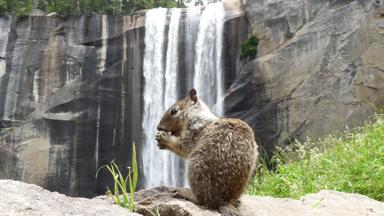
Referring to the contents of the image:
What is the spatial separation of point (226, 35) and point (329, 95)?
20.5 feet

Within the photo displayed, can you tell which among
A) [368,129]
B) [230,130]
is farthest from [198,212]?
[368,129]

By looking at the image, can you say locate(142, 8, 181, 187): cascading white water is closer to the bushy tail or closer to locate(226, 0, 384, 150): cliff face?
locate(226, 0, 384, 150): cliff face

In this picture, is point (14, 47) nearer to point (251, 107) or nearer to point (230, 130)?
point (251, 107)

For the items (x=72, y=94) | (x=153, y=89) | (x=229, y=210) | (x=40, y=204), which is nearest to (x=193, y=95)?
(x=229, y=210)

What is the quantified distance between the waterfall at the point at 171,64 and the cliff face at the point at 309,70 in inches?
77.2

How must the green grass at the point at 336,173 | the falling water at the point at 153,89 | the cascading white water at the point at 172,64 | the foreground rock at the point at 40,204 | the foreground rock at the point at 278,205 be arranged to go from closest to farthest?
the foreground rock at the point at 40,204
the foreground rock at the point at 278,205
the green grass at the point at 336,173
the falling water at the point at 153,89
the cascading white water at the point at 172,64

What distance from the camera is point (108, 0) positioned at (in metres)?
30.1

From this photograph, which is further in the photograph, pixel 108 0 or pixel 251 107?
pixel 108 0

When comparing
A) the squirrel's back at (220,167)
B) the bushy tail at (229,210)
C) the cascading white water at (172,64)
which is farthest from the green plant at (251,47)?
the bushy tail at (229,210)

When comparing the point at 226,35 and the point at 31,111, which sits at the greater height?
the point at 226,35

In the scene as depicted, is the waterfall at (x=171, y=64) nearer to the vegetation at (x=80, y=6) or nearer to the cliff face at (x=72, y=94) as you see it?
the cliff face at (x=72, y=94)

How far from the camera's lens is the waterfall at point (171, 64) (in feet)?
73.3

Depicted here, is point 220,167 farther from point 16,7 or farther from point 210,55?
point 16,7

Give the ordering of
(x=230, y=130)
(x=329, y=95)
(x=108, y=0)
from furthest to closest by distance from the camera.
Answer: (x=108, y=0), (x=329, y=95), (x=230, y=130)
